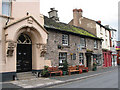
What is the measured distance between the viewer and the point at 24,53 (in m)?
11.4

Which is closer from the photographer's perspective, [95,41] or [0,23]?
[0,23]

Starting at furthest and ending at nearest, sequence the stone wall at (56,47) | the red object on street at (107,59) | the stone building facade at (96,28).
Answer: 1. the red object on street at (107,59)
2. the stone building facade at (96,28)
3. the stone wall at (56,47)

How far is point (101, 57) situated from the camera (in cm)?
2252

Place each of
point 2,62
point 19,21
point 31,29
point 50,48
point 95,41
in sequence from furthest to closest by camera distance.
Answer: point 95,41, point 50,48, point 31,29, point 19,21, point 2,62

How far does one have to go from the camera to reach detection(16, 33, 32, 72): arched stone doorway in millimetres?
10984

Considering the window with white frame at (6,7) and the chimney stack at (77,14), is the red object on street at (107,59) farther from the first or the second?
the window with white frame at (6,7)

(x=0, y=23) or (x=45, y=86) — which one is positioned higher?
(x=0, y=23)

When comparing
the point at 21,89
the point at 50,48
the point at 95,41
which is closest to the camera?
the point at 21,89

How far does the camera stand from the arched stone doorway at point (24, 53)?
11.0 metres

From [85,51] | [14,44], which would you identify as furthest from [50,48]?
[85,51]

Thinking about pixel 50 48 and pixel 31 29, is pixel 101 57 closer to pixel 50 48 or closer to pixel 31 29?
pixel 50 48

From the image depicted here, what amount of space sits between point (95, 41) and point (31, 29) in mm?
13384

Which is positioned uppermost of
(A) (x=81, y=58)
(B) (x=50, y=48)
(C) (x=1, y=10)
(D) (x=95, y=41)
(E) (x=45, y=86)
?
(C) (x=1, y=10)

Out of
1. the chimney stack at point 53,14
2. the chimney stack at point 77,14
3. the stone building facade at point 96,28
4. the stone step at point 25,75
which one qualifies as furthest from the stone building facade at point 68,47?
the chimney stack at point 77,14
